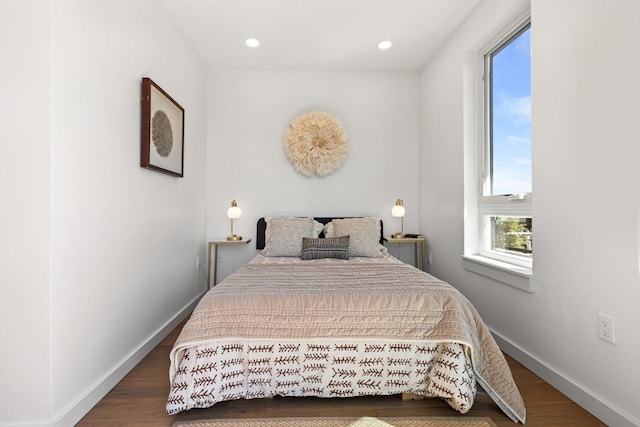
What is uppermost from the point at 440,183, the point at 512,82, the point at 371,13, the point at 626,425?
the point at 371,13

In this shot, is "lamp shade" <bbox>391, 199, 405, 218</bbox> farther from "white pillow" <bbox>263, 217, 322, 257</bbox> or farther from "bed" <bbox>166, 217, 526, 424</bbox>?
"bed" <bbox>166, 217, 526, 424</bbox>

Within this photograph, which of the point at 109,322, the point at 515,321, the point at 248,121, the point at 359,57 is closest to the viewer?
the point at 109,322

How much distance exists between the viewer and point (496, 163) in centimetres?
267

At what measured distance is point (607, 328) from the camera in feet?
5.12

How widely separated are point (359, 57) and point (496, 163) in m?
1.80

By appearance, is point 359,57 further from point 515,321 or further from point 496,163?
point 515,321

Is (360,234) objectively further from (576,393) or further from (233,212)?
(576,393)

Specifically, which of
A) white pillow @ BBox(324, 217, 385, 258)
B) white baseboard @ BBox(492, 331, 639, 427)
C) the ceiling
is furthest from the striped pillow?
the ceiling

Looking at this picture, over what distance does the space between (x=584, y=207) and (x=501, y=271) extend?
0.76 meters

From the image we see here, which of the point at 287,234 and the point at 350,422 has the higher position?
the point at 287,234

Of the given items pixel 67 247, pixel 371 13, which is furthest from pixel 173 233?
pixel 371 13

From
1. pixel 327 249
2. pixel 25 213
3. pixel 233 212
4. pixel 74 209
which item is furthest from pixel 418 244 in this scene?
pixel 25 213

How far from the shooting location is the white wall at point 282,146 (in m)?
3.77

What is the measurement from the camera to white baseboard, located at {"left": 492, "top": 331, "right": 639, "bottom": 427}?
150 centimetres
